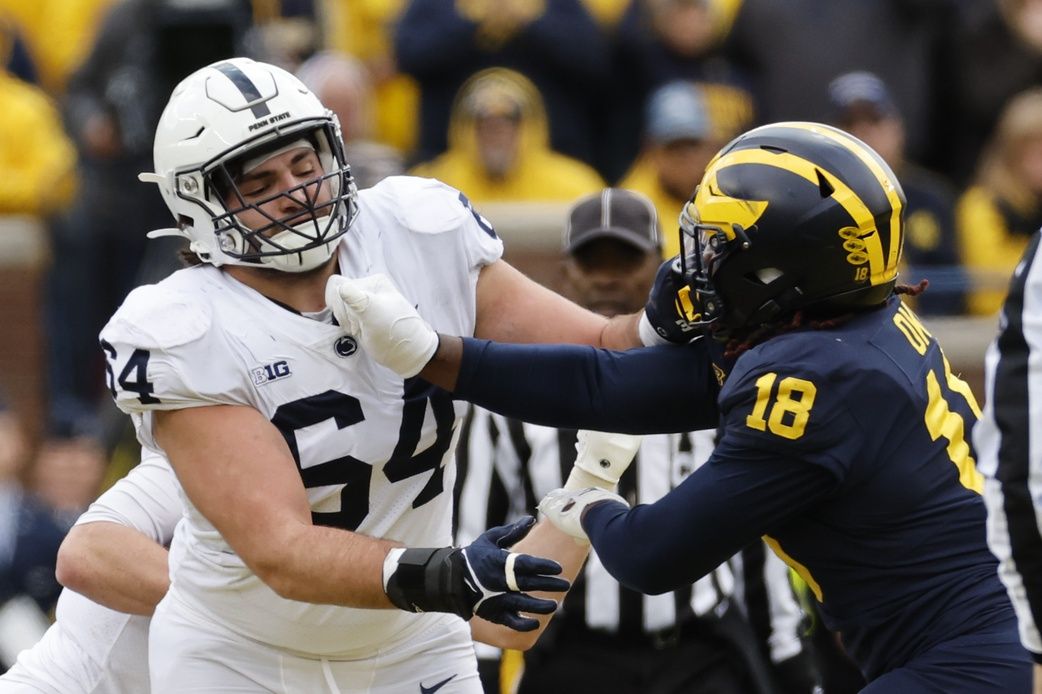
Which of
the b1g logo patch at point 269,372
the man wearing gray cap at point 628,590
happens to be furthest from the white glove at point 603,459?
the man wearing gray cap at point 628,590

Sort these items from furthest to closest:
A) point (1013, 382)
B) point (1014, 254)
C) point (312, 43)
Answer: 1. point (312, 43)
2. point (1014, 254)
3. point (1013, 382)

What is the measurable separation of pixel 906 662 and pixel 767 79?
4.83 metres

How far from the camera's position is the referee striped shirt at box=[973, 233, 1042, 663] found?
2.76 m

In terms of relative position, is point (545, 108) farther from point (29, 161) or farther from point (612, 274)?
point (612, 274)

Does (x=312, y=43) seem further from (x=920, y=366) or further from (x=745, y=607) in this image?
(x=920, y=366)

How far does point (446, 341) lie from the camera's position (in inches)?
139

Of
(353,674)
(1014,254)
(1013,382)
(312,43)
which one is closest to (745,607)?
(353,674)

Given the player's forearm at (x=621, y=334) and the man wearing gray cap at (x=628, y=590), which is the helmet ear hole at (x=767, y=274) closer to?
the player's forearm at (x=621, y=334)

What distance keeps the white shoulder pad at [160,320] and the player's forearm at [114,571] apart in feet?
2.07

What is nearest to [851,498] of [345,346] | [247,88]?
[345,346]

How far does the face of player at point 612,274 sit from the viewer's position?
4941 millimetres

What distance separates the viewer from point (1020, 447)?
2.78 m

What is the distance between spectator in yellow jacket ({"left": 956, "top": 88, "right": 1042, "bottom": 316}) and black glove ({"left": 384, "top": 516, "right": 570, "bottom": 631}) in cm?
417

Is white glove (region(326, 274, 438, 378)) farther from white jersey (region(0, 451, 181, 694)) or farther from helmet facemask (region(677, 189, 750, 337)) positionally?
white jersey (region(0, 451, 181, 694))
